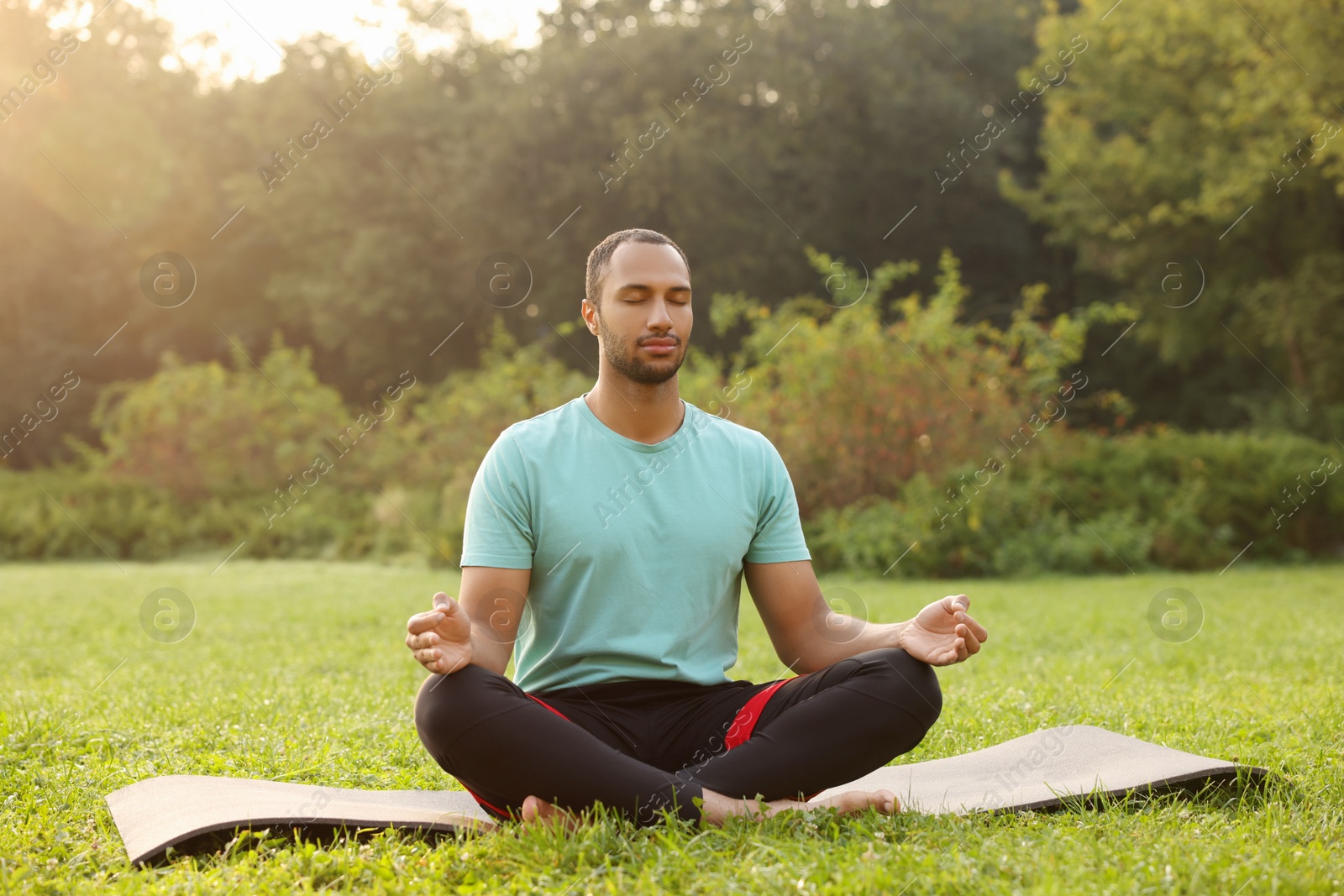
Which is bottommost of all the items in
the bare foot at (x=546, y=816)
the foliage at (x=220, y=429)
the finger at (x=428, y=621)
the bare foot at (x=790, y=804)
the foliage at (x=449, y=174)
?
the bare foot at (x=790, y=804)

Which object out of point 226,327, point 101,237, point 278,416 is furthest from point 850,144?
point 101,237

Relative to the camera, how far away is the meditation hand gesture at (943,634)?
9.35 feet

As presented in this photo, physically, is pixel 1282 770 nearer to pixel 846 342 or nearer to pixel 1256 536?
pixel 846 342

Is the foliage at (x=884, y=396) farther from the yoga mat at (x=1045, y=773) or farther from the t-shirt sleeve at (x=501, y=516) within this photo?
the t-shirt sleeve at (x=501, y=516)

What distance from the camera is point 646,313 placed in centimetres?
329

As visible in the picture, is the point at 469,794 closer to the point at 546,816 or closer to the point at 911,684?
the point at 546,816

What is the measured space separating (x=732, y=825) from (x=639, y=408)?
1.27m

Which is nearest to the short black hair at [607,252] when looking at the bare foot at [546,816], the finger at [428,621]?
the finger at [428,621]

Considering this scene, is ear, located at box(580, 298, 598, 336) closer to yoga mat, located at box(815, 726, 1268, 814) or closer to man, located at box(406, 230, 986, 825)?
man, located at box(406, 230, 986, 825)

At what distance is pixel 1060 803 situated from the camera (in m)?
3.11

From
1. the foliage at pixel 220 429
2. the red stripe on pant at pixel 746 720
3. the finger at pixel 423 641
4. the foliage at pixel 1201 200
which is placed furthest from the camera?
the foliage at pixel 1201 200

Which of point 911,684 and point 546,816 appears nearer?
point 546,816

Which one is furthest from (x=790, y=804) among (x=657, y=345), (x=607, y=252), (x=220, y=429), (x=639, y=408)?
(x=220, y=429)

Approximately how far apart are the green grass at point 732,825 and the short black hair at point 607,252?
1622 millimetres
